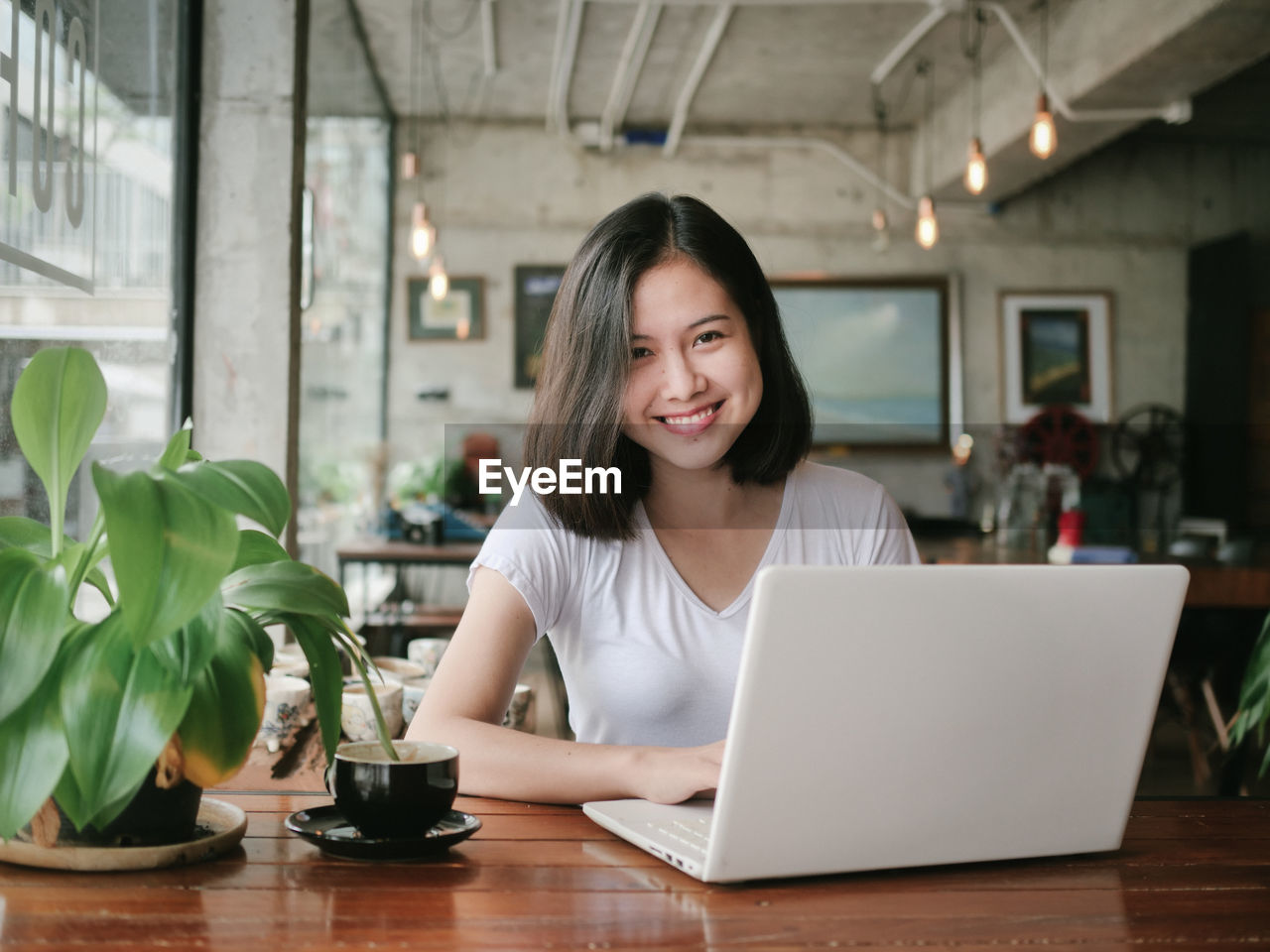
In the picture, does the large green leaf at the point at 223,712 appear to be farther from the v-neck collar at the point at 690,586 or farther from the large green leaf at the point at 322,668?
the v-neck collar at the point at 690,586

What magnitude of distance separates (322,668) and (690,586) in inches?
28.7

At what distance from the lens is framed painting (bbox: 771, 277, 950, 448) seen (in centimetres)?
795

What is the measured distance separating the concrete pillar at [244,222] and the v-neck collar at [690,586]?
6.32 feet

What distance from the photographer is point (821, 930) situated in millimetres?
806

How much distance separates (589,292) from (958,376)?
6.89m

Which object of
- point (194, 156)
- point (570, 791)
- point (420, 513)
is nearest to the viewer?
point (570, 791)

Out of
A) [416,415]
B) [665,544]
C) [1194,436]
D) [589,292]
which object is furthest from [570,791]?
[1194,436]

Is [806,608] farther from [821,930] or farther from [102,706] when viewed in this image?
[102,706]

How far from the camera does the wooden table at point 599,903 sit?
0.78m

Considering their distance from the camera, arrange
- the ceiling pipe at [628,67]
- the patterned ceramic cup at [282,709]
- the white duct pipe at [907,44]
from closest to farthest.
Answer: the patterned ceramic cup at [282,709] → the white duct pipe at [907,44] → the ceiling pipe at [628,67]

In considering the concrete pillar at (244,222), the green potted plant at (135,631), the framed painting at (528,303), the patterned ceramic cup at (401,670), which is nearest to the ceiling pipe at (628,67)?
the framed painting at (528,303)

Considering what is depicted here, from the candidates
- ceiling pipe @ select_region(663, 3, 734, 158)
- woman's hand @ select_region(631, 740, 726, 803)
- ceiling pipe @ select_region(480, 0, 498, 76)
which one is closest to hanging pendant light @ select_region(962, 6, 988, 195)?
ceiling pipe @ select_region(663, 3, 734, 158)

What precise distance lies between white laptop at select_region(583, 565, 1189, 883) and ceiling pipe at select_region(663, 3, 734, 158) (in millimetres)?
5290

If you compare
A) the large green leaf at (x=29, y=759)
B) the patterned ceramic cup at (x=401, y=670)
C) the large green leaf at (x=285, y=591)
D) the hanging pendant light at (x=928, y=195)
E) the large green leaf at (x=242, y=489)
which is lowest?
the patterned ceramic cup at (x=401, y=670)
